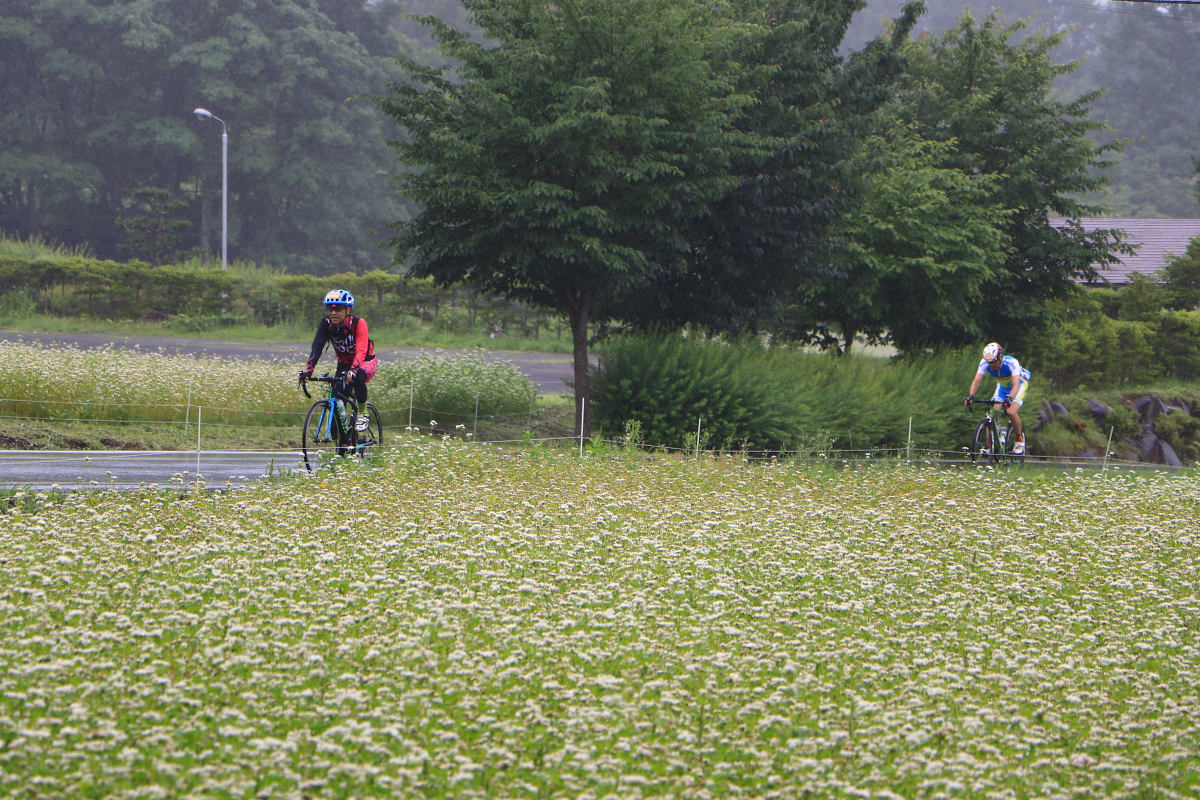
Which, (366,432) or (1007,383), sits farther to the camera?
(1007,383)

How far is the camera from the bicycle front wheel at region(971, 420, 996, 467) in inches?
623

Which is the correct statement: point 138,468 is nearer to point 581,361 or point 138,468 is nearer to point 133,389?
point 133,389

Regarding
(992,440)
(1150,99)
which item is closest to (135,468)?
(992,440)

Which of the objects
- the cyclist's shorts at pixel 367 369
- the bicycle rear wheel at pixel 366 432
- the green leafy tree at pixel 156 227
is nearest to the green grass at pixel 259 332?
the green leafy tree at pixel 156 227

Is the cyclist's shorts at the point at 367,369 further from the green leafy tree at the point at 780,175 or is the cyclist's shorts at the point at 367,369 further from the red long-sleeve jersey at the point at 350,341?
the green leafy tree at the point at 780,175

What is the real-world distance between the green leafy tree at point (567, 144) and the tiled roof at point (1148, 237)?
32.4 meters

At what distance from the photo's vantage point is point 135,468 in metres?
11.5

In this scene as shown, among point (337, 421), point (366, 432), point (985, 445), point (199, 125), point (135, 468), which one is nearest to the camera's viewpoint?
point (135, 468)

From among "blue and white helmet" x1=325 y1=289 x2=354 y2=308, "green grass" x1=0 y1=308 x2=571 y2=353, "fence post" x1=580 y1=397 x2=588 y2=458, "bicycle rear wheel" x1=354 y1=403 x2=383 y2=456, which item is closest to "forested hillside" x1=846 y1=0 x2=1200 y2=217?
"green grass" x1=0 y1=308 x2=571 y2=353

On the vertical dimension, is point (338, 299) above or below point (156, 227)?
below

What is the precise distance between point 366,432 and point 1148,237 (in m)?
43.7

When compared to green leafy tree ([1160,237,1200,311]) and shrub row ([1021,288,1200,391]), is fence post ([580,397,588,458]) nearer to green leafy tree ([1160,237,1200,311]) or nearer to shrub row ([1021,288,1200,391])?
shrub row ([1021,288,1200,391])

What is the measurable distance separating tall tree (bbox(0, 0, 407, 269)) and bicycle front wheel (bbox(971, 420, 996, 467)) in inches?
1561

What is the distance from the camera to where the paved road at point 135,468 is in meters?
10.3
